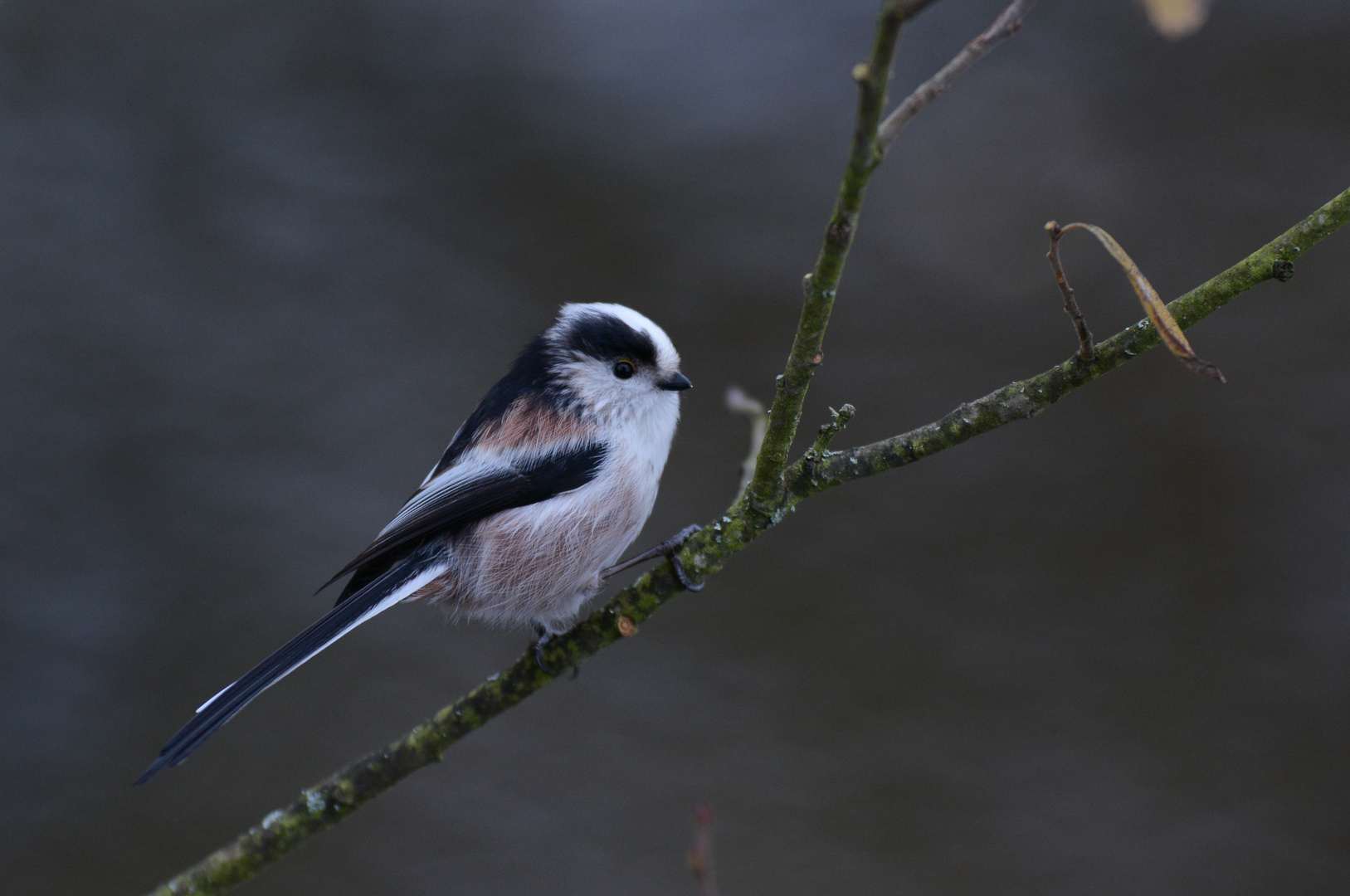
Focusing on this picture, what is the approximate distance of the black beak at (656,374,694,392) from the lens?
2027mm

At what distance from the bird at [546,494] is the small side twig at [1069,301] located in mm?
899

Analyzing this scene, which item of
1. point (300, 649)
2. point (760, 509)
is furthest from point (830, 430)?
point (300, 649)

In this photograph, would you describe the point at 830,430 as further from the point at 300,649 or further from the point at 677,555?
the point at 300,649

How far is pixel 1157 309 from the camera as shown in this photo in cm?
104

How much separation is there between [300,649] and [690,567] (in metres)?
0.67

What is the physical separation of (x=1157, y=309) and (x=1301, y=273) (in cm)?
218

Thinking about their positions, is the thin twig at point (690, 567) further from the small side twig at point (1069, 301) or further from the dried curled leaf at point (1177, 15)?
the dried curled leaf at point (1177, 15)

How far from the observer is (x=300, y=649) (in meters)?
1.63

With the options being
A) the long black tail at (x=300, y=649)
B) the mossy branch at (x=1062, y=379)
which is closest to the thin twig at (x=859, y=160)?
the mossy branch at (x=1062, y=379)

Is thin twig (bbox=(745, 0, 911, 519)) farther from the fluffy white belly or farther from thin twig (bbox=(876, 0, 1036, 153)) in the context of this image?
the fluffy white belly

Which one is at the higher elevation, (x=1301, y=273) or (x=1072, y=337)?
(x=1072, y=337)

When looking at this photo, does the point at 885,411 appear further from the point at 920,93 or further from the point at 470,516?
the point at 920,93

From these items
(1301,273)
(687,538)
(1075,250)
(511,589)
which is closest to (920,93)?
(687,538)

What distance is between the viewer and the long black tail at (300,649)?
1.42 metres
